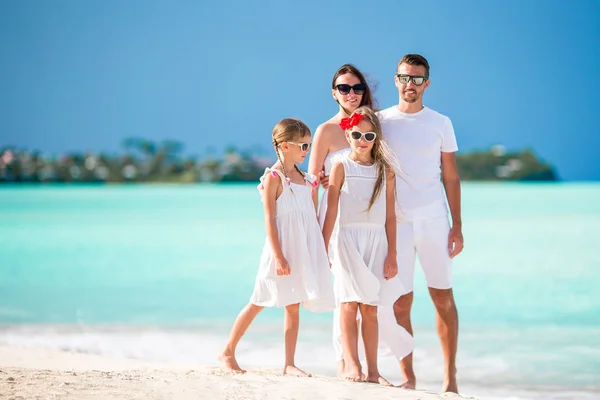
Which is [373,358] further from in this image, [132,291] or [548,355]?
[132,291]

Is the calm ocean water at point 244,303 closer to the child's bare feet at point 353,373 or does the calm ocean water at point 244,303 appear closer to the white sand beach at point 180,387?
the child's bare feet at point 353,373

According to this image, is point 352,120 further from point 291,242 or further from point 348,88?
point 291,242

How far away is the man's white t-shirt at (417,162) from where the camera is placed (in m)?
4.62

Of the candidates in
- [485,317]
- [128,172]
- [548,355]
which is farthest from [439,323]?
[128,172]

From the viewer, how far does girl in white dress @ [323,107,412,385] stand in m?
4.33

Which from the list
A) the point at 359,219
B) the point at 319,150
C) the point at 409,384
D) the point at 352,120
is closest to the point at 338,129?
the point at 319,150

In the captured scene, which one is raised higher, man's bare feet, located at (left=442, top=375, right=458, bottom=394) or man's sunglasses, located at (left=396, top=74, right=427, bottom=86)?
man's sunglasses, located at (left=396, top=74, right=427, bottom=86)

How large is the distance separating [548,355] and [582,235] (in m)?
15.7

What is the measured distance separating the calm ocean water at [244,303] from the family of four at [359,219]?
134cm

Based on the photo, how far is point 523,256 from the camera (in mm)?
16234

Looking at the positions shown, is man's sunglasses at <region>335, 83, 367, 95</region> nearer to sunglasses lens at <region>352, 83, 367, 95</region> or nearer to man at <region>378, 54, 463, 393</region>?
sunglasses lens at <region>352, 83, 367, 95</region>

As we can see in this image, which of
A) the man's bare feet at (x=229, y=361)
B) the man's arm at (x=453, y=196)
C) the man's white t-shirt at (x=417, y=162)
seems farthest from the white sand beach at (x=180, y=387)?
the man's white t-shirt at (x=417, y=162)

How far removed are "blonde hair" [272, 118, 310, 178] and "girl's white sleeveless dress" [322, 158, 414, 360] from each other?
250mm

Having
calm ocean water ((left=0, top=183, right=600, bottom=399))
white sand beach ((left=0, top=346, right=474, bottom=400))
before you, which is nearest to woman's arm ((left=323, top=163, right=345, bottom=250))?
white sand beach ((left=0, top=346, right=474, bottom=400))
